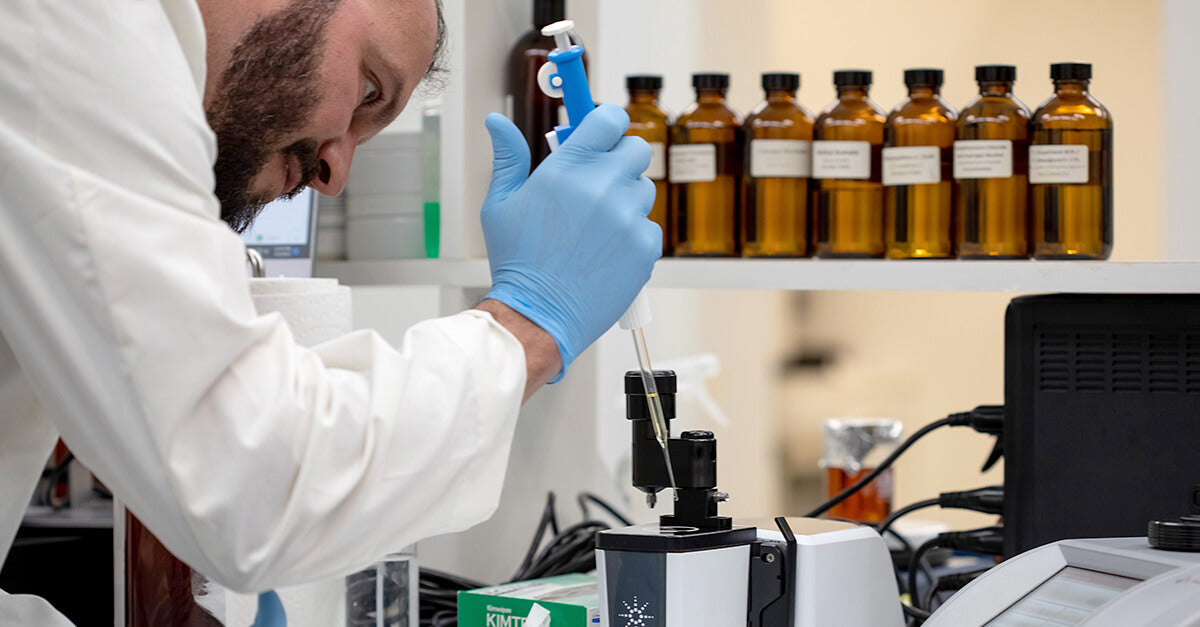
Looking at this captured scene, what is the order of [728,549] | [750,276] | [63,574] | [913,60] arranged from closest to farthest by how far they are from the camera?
[728,549] < [750,276] < [63,574] < [913,60]

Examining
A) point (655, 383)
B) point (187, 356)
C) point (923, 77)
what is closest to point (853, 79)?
point (923, 77)

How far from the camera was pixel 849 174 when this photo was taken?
4.02 feet

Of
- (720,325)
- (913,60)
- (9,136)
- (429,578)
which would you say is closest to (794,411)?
(720,325)

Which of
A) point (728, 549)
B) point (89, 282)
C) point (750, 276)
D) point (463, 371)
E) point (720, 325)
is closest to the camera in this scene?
point (89, 282)

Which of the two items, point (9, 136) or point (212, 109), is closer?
point (9, 136)

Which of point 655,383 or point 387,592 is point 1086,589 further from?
point 387,592

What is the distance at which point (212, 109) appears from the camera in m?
0.91

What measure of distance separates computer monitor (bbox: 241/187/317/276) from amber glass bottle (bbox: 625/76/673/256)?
42 centimetres

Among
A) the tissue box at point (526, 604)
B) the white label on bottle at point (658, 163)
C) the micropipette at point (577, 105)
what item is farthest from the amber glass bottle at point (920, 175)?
the tissue box at point (526, 604)

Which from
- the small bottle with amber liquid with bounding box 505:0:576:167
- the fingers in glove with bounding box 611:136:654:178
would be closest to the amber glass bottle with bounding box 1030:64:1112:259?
the fingers in glove with bounding box 611:136:654:178

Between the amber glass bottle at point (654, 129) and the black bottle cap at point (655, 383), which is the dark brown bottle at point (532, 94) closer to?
the amber glass bottle at point (654, 129)

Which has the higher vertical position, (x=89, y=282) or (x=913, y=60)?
(x=913, y=60)

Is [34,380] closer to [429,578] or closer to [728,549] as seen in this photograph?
[728,549]

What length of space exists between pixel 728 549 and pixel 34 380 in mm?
505
